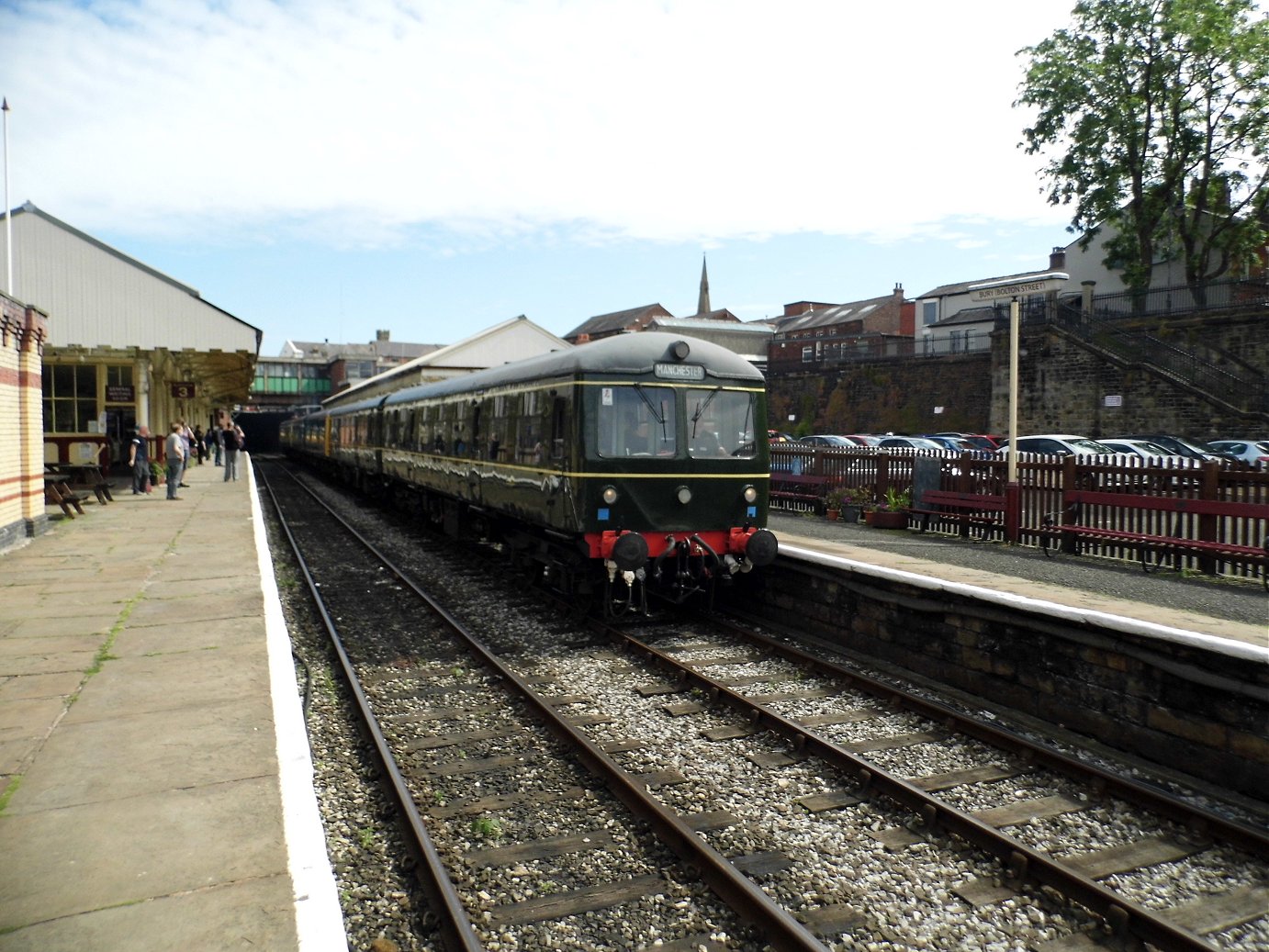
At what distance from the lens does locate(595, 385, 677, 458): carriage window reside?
375 inches

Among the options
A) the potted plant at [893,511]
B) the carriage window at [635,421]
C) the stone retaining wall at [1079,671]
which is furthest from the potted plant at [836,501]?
the carriage window at [635,421]

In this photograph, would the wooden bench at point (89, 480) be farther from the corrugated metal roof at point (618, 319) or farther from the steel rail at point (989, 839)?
the corrugated metal roof at point (618, 319)

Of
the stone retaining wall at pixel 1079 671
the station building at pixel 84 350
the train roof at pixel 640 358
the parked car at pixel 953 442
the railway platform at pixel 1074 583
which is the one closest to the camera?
the stone retaining wall at pixel 1079 671

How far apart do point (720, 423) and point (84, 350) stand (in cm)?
1784

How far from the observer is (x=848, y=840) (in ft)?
16.5

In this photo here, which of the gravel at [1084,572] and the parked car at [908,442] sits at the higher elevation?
the parked car at [908,442]

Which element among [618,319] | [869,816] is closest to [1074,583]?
[869,816]

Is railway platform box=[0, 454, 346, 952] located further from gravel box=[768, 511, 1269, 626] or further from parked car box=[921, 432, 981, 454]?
parked car box=[921, 432, 981, 454]

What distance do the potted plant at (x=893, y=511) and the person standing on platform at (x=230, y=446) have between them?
1797cm

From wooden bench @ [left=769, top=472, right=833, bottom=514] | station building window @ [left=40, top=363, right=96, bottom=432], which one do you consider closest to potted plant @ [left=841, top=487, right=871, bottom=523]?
wooden bench @ [left=769, top=472, right=833, bottom=514]

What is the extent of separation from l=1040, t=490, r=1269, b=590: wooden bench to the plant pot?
2.68 metres

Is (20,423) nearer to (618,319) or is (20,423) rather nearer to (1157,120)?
(1157,120)

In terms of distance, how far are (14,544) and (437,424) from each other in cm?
615

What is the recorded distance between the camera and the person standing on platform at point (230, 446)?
25.8 metres
